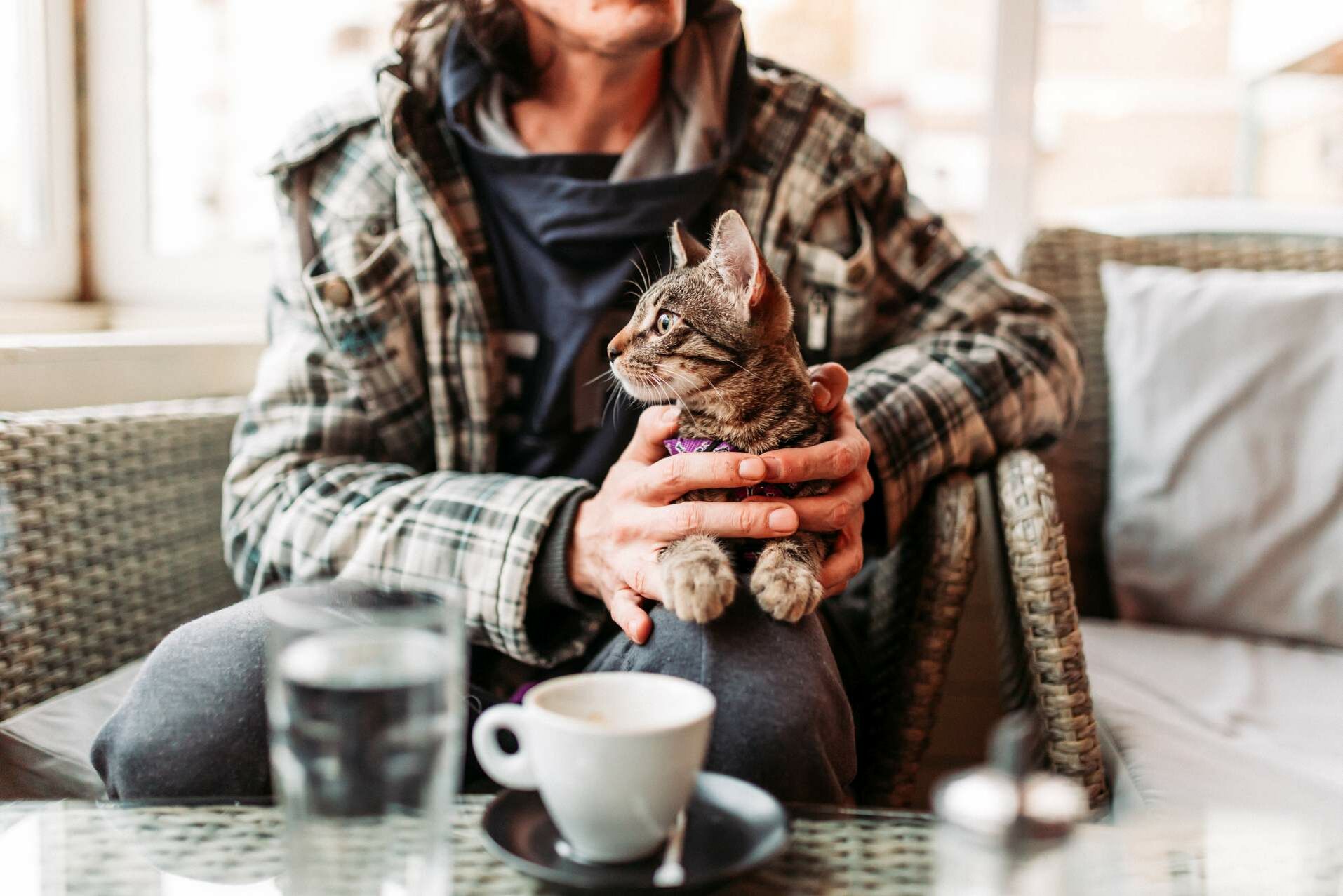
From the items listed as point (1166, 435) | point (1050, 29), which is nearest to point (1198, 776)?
point (1166, 435)

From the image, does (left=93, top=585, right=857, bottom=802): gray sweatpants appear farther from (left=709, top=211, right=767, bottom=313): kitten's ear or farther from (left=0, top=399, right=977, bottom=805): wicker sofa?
(left=709, top=211, right=767, bottom=313): kitten's ear

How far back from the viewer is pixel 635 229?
3.62 feet

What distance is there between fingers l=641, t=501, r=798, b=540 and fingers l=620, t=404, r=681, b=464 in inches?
3.0

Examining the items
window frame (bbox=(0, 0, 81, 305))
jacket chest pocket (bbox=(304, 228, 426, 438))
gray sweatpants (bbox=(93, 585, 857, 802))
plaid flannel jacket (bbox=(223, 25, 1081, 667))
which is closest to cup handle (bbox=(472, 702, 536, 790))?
gray sweatpants (bbox=(93, 585, 857, 802))

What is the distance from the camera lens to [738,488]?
0.88 m

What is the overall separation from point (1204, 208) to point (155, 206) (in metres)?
1.83

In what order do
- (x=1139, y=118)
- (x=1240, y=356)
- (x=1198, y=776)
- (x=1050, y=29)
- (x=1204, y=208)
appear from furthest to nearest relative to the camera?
(x=1139, y=118)
(x=1050, y=29)
(x=1204, y=208)
(x=1240, y=356)
(x=1198, y=776)

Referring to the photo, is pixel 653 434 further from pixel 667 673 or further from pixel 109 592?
pixel 109 592

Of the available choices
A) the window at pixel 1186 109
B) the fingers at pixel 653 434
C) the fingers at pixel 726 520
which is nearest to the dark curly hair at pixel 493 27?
the fingers at pixel 653 434

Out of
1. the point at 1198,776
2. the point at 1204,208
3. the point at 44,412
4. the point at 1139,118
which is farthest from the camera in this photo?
the point at 1139,118

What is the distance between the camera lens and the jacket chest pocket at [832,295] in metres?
1.14

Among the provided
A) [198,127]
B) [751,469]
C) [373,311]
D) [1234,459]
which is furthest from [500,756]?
[198,127]

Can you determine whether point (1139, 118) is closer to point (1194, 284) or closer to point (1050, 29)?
point (1050, 29)

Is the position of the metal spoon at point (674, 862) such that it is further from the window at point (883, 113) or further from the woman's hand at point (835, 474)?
the window at point (883, 113)
